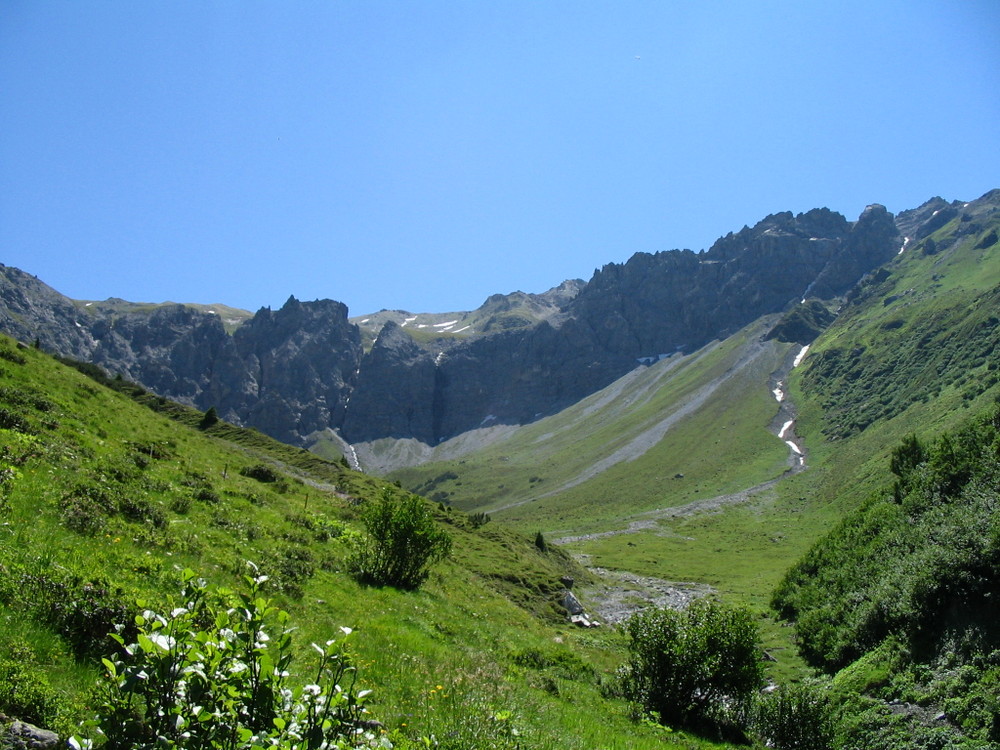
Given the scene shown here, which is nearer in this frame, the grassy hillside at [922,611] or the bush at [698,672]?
the bush at [698,672]

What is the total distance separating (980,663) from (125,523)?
2897 cm

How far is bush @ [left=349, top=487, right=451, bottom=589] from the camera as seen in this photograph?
2353 cm

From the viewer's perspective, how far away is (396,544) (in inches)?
927

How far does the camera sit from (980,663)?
20.2m

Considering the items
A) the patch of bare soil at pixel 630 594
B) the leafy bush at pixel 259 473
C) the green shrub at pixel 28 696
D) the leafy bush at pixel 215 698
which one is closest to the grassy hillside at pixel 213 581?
the green shrub at pixel 28 696

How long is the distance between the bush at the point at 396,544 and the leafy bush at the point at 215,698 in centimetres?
1908

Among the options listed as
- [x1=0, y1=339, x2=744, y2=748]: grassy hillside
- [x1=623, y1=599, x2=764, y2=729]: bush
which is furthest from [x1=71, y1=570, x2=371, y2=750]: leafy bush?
[x1=623, y1=599, x2=764, y2=729]: bush

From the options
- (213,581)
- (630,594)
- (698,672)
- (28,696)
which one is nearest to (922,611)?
(698,672)

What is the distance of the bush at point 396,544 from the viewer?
23.5 meters

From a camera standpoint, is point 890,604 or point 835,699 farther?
point 890,604

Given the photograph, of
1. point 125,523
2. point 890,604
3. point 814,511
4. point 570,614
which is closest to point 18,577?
point 125,523

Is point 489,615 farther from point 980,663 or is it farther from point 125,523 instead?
point 980,663

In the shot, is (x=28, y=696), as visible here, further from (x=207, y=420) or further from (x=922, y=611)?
(x=207, y=420)

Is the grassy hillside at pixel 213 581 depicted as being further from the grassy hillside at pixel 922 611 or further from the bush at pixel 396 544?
the grassy hillside at pixel 922 611
